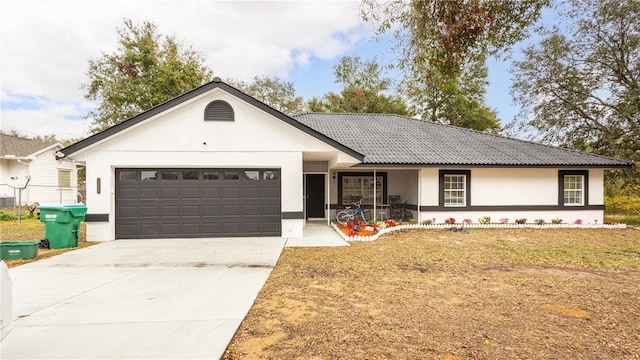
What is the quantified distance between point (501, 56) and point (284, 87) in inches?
1053

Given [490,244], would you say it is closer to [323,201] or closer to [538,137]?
[323,201]

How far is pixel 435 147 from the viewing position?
1348cm

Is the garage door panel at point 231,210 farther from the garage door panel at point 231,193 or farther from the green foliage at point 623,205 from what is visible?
the green foliage at point 623,205

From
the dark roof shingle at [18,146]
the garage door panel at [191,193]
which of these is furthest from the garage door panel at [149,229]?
the dark roof shingle at [18,146]

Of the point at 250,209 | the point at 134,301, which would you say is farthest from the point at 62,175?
the point at 134,301

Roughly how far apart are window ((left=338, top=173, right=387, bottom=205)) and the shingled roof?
1.70 metres

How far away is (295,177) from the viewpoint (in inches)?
387

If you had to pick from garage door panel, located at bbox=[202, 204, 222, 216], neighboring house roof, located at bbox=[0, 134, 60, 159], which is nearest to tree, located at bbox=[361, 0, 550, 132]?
garage door panel, located at bbox=[202, 204, 222, 216]

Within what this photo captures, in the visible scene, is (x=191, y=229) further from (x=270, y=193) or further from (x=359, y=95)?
(x=359, y=95)

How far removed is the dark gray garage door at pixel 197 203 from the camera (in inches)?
380

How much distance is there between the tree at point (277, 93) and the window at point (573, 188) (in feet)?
75.7

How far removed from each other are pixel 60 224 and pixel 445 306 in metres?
9.78

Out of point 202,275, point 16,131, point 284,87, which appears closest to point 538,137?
point 202,275

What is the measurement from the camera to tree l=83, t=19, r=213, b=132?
2362 cm
